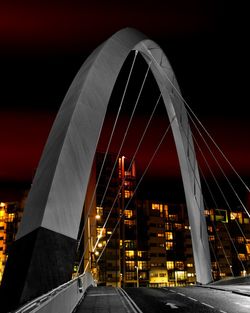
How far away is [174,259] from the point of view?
112 meters

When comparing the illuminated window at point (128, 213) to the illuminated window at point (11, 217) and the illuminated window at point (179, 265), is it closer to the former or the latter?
the illuminated window at point (179, 265)

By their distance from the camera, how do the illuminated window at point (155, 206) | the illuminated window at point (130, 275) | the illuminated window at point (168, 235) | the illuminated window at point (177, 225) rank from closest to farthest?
the illuminated window at point (130, 275) → the illuminated window at point (155, 206) → the illuminated window at point (168, 235) → the illuminated window at point (177, 225)

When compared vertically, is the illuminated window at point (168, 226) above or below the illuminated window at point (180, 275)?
above

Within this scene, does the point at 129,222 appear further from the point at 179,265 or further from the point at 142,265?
the point at 179,265

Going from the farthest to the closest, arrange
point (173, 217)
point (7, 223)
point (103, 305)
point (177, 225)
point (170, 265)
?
point (7, 223)
point (177, 225)
point (173, 217)
point (170, 265)
point (103, 305)

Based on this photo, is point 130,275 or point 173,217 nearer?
point 130,275

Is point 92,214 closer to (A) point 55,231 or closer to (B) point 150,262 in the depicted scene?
(B) point 150,262

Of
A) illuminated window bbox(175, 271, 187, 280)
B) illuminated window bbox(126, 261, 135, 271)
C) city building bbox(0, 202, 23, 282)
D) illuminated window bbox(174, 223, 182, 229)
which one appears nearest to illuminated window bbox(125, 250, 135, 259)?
illuminated window bbox(126, 261, 135, 271)

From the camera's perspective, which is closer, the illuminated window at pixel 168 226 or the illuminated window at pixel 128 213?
the illuminated window at pixel 128 213

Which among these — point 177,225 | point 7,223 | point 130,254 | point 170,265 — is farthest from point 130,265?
point 7,223

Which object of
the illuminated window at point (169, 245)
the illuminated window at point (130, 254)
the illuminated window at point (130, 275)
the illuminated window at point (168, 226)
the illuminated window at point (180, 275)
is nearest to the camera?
the illuminated window at point (130, 275)

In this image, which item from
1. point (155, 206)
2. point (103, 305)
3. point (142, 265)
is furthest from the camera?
point (155, 206)

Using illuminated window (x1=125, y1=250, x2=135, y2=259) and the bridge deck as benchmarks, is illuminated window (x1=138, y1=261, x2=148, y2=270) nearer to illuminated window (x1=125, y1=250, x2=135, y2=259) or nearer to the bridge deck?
illuminated window (x1=125, y1=250, x2=135, y2=259)

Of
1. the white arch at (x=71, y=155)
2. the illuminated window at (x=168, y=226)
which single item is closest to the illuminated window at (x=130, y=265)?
the illuminated window at (x=168, y=226)
